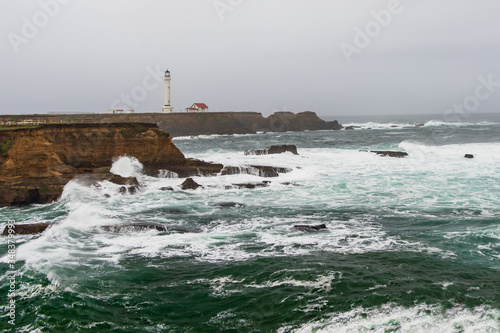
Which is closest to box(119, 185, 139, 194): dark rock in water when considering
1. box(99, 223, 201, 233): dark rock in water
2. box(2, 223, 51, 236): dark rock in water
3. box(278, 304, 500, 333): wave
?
box(99, 223, 201, 233): dark rock in water

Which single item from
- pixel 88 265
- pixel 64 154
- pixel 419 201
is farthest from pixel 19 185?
pixel 419 201

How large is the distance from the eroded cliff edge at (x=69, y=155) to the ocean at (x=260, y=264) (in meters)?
1.25

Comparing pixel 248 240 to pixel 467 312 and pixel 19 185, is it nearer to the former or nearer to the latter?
pixel 467 312

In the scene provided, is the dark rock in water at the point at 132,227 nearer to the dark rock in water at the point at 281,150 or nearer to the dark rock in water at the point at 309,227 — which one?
the dark rock in water at the point at 309,227

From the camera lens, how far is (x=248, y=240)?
1454 centimetres

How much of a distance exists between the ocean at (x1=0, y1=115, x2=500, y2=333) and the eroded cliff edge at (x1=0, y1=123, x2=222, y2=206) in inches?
49.0

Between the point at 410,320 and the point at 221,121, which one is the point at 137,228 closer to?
Result: the point at 410,320

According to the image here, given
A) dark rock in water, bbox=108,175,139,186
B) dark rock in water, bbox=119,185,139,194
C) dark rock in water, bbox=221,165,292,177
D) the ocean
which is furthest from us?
dark rock in water, bbox=221,165,292,177

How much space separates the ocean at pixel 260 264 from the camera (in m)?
9.28

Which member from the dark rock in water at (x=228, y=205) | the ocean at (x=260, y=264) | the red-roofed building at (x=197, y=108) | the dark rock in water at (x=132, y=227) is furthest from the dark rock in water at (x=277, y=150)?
the red-roofed building at (x=197, y=108)

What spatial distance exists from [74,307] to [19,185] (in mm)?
13638

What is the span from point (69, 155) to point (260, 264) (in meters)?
18.3

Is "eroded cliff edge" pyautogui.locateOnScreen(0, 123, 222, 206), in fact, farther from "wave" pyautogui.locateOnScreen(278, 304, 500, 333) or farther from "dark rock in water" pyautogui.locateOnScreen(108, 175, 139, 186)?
"wave" pyautogui.locateOnScreen(278, 304, 500, 333)

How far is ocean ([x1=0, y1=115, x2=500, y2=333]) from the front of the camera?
928 cm
